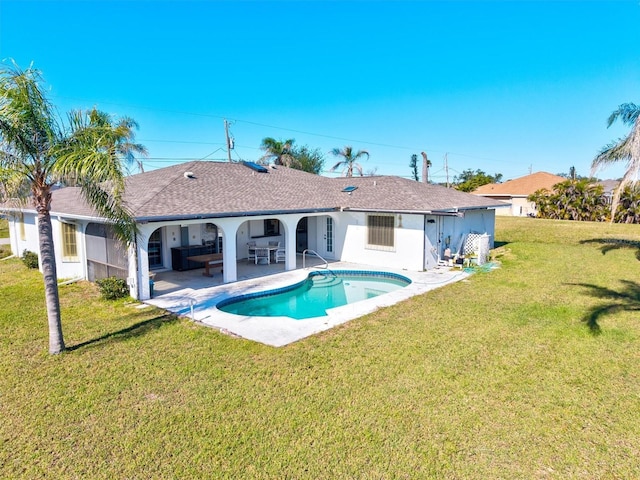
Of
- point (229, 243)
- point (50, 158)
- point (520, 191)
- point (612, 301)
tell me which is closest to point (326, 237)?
point (229, 243)

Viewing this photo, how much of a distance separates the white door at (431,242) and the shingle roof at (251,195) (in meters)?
0.71

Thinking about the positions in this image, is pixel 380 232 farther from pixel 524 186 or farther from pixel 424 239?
pixel 524 186

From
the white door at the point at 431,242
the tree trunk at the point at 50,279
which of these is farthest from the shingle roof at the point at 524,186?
the tree trunk at the point at 50,279

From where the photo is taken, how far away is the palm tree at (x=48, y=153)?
7.34 meters

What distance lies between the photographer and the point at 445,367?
7738 millimetres

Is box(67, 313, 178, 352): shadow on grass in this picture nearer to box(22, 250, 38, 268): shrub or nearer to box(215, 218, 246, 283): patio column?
box(215, 218, 246, 283): patio column

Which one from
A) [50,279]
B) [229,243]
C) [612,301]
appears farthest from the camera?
[229,243]

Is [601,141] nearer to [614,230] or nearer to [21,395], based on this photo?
[614,230]

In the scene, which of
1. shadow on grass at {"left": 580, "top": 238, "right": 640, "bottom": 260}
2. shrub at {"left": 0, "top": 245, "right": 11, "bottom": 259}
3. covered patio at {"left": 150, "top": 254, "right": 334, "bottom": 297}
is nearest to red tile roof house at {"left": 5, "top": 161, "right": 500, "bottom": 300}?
covered patio at {"left": 150, "top": 254, "right": 334, "bottom": 297}

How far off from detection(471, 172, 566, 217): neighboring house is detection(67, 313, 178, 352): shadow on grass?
4353 centimetres

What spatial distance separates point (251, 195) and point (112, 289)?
22.5 ft

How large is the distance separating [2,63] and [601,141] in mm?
24609

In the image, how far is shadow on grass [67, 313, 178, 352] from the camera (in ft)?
29.6

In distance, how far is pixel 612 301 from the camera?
1239 centimetres
